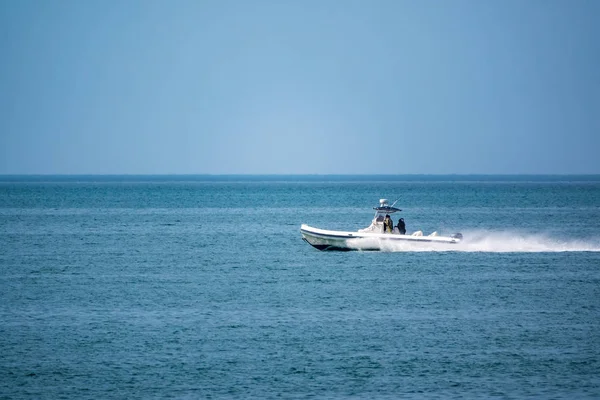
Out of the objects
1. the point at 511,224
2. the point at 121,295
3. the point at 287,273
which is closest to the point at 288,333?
the point at 121,295

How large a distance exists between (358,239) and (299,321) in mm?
17875

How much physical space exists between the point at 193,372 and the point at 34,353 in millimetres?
4613

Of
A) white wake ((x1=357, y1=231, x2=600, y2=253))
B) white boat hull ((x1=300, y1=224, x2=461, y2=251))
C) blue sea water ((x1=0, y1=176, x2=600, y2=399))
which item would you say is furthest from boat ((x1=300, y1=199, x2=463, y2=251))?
blue sea water ((x1=0, y1=176, x2=600, y2=399))

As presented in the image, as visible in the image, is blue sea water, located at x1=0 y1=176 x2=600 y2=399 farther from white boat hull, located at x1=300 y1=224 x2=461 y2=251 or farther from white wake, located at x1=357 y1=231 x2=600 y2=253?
white boat hull, located at x1=300 y1=224 x2=461 y2=251

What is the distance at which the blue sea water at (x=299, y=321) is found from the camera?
21.7 m

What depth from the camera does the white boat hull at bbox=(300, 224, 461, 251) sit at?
4606 centimetres

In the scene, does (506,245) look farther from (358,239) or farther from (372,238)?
(358,239)

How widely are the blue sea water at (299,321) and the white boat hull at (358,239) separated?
1.87 feet

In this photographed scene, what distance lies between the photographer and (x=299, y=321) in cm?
2894

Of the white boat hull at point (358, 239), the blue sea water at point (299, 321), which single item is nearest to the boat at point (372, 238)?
the white boat hull at point (358, 239)

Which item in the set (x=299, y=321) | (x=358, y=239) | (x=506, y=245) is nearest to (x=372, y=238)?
(x=358, y=239)

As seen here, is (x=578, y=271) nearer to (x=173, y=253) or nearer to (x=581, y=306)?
(x=581, y=306)

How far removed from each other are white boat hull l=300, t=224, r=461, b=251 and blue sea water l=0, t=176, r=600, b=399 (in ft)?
1.87

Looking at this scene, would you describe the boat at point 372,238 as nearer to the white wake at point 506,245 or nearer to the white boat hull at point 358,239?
the white boat hull at point 358,239
